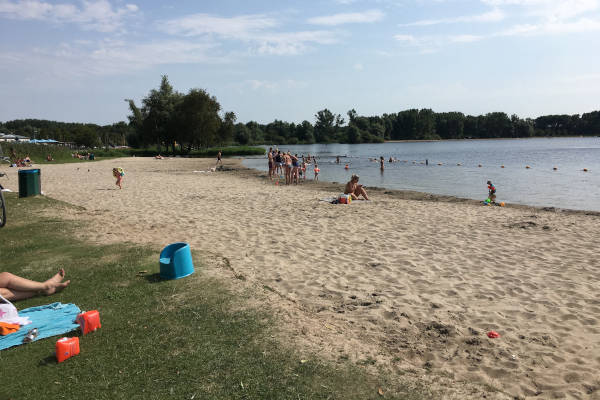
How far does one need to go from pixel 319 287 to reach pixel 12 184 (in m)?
17.6

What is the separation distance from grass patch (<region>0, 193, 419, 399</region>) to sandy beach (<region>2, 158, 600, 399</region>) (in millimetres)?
379

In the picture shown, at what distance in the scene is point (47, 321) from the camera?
4039 mm

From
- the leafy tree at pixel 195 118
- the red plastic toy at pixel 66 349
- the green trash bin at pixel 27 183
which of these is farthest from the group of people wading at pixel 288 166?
the leafy tree at pixel 195 118

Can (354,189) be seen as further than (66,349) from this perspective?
Yes

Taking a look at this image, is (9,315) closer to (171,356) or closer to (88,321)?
(88,321)

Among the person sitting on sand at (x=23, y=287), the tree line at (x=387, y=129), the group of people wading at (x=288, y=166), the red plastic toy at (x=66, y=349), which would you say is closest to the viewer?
the red plastic toy at (x=66, y=349)

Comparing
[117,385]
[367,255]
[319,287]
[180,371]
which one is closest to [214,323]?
[180,371]

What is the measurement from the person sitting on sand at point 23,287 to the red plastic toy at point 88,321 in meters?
1.32

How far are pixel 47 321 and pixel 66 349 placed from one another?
888mm

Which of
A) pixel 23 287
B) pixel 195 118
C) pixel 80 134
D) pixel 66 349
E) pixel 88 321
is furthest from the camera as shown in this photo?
pixel 80 134

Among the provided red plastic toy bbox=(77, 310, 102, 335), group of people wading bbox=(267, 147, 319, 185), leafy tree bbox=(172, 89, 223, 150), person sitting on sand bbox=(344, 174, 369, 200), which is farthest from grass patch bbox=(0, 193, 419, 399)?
leafy tree bbox=(172, 89, 223, 150)

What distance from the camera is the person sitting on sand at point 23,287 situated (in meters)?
4.54

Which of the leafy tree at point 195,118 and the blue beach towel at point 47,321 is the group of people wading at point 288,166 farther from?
the leafy tree at point 195,118

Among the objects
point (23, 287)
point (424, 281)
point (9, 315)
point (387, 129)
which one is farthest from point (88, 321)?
point (387, 129)
